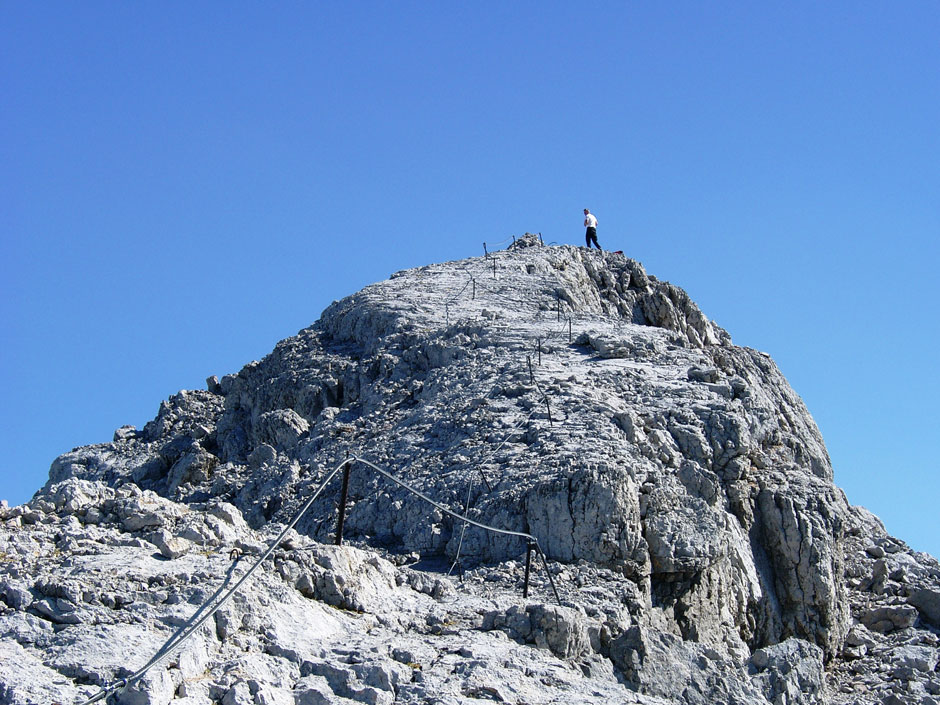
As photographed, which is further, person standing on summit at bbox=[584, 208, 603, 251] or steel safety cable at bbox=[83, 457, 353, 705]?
person standing on summit at bbox=[584, 208, 603, 251]

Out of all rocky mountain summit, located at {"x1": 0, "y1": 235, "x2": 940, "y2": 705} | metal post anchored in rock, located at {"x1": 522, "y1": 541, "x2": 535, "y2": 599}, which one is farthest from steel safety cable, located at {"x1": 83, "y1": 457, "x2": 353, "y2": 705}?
metal post anchored in rock, located at {"x1": 522, "y1": 541, "x2": 535, "y2": 599}

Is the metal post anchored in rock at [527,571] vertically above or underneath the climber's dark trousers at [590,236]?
underneath

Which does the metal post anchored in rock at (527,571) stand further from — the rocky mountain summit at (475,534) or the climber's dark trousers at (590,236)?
the climber's dark trousers at (590,236)

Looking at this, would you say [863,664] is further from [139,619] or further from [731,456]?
[139,619]

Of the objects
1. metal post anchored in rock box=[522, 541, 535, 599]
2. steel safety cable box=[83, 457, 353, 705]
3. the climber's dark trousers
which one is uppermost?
the climber's dark trousers

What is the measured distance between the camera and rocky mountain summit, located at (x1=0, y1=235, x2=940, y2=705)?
16.7 metres

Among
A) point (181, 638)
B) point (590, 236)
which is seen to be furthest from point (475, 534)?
point (590, 236)

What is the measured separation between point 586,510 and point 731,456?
15.0 feet

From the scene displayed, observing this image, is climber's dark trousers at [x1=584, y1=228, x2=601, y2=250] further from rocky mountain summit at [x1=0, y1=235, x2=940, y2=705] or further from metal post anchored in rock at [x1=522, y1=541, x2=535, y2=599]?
metal post anchored in rock at [x1=522, y1=541, x2=535, y2=599]

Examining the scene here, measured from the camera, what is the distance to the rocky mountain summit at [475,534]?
16.7m

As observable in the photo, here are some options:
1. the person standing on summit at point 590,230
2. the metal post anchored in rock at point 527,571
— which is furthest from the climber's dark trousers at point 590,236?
the metal post anchored in rock at point 527,571

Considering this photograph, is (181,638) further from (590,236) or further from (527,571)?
(590,236)

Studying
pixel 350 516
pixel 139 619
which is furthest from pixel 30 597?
pixel 350 516

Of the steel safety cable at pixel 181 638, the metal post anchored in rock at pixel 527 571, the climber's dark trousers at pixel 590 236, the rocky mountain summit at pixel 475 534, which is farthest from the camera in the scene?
the climber's dark trousers at pixel 590 236
